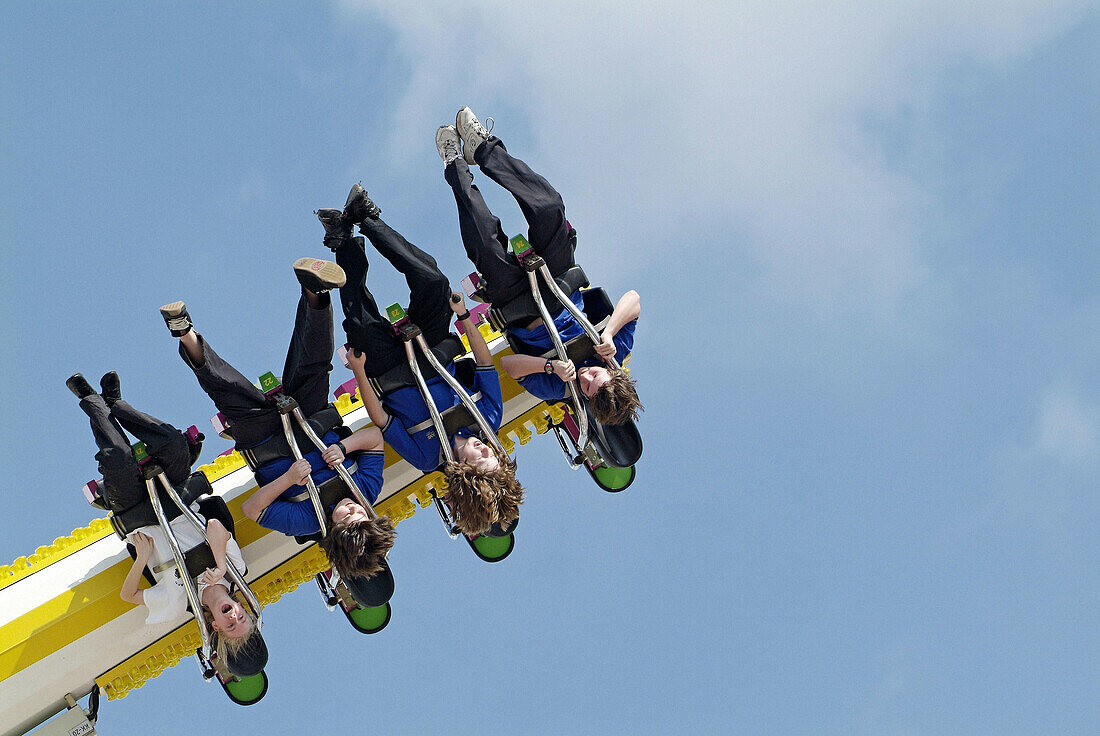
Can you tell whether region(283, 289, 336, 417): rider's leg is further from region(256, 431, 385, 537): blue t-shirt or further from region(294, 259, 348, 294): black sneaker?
region(256, 431, 385, 537): blue t-shirt

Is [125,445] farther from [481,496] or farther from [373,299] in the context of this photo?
[481,496]

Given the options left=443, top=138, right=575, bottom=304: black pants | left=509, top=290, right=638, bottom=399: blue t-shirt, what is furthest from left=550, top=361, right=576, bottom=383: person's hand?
left=443, top=138, right=575, bottom=304: black pants

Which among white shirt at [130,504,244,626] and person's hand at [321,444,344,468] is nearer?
white shirt at [130,504,244,626]

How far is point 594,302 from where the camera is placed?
11.4 meters

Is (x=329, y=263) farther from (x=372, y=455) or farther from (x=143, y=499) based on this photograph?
(x=143, y=499)

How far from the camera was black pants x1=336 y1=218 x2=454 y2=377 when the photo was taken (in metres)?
10.2

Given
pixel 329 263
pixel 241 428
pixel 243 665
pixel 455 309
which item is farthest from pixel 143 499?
pixel 455 309

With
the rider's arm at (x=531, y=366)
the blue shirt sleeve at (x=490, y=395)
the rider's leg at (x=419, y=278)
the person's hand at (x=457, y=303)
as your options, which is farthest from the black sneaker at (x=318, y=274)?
the rider's arm at (x=531, y=366)

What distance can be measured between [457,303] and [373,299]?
0.78 metres

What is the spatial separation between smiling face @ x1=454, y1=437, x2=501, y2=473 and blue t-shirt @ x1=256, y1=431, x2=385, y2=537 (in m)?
0.71

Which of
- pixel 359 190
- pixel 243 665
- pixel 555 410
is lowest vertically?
pixel 243 665

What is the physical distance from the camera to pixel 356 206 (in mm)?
10094

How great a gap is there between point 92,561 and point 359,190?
3994 millimetres

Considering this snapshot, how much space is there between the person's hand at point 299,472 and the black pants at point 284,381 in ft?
1.35
